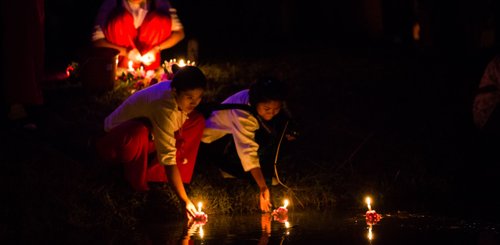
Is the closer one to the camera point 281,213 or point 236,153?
point 281,213

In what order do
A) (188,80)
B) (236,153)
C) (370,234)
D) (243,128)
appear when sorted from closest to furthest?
(370,234) < (188,80) < (243,128) < (236,153)

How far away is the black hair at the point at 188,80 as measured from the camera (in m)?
6.32

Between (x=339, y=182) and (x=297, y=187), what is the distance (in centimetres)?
50

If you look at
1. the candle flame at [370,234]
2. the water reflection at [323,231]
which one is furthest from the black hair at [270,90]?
the candle flame at [370,234]

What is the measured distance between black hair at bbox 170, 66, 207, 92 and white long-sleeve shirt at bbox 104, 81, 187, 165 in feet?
0.61

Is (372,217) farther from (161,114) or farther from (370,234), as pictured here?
(161,114)

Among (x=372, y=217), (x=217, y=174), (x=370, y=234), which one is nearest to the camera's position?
(x=370, y=234)

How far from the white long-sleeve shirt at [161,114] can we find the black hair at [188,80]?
19cm

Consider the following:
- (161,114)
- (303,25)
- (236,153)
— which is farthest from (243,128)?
(303,25)

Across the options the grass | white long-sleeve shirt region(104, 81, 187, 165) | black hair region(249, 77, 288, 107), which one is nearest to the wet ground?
the grass

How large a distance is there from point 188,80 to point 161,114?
421 millimetres

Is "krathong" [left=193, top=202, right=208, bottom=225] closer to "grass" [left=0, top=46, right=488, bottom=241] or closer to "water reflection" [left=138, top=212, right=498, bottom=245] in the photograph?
"water reflection" [left=138, top=212, right=498, bottom=245]

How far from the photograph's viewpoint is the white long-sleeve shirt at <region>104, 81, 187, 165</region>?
21.2 ft

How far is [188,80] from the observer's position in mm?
6320
